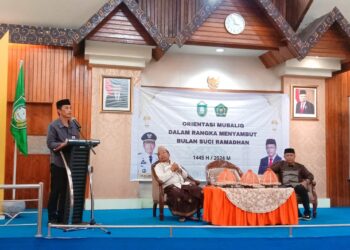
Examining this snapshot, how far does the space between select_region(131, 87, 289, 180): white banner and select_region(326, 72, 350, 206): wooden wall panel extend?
85cm

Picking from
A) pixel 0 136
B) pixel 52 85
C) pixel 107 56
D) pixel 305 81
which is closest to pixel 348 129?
pixel 305 81

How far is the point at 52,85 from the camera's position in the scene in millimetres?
7086

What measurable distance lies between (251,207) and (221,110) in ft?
8.61

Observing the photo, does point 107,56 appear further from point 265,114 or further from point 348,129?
point 348,129

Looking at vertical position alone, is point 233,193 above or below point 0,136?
below

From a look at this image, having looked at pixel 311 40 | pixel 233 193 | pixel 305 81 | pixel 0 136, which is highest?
pixel 311 40

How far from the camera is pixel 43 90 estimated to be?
705 cm

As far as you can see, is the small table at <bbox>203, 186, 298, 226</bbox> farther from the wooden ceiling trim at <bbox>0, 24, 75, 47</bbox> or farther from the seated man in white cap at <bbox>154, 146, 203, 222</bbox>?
the wooden ceiling trim at <bbox>0, 24, 75, 47</bbox>

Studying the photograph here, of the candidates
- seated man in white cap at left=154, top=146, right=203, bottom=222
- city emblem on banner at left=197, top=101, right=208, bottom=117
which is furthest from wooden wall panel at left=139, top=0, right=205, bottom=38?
seated man in white cap at left=154, top=146, right=203, bottom=222

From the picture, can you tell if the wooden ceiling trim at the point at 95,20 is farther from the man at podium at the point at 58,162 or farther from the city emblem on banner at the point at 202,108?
the city emblem on banner at the point at 202,108

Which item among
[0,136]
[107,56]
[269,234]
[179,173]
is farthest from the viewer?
[107,56]

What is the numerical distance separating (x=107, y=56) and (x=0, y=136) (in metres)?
2.14

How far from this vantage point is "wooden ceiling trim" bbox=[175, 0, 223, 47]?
6656mm

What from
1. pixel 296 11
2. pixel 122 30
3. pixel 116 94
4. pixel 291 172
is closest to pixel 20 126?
pixel 116 94
